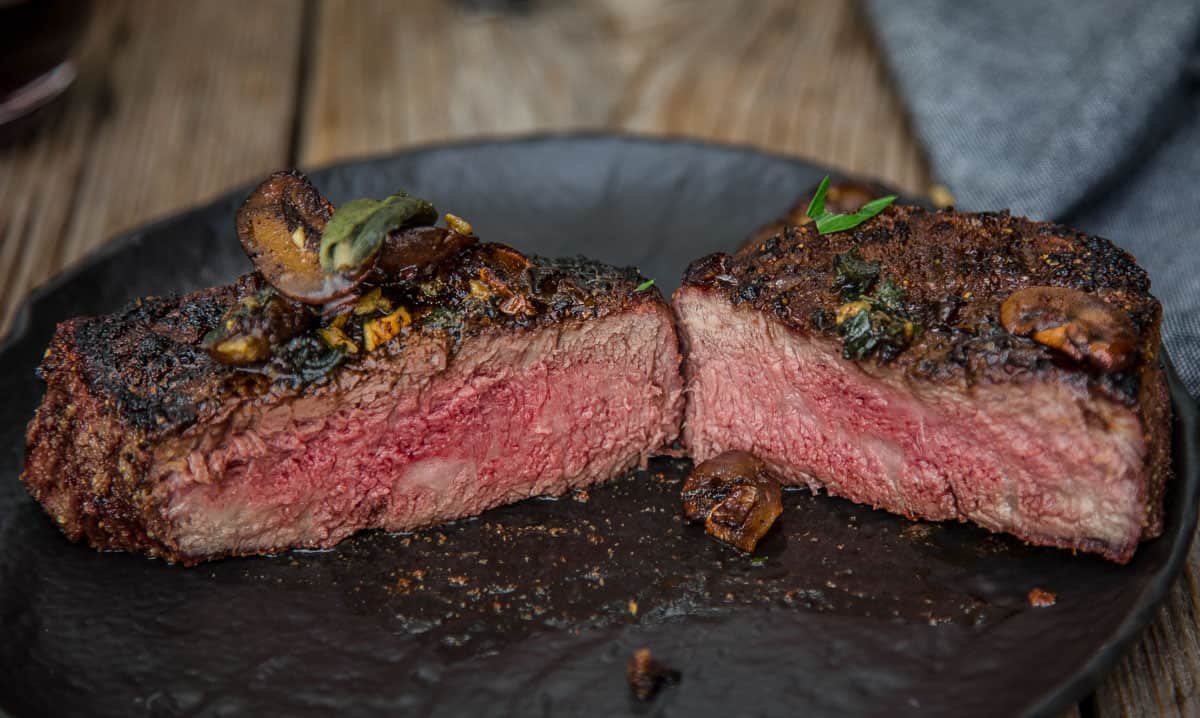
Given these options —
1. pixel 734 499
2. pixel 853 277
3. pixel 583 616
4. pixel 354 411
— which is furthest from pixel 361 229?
pixel 853 277

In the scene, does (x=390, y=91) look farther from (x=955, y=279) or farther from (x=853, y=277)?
(x=955, y=279)

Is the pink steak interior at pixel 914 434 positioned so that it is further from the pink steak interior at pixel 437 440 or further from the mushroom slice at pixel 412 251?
the mushroom slice at pixel 412 251

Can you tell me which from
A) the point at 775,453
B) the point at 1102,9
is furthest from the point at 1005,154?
the point at 775,453

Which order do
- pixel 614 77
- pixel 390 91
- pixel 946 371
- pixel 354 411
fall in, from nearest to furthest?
pixel 946 371 → pixel 354 411 → pixel 390 91 → pixel 614 77

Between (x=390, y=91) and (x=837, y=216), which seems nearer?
(x=837, y=216)

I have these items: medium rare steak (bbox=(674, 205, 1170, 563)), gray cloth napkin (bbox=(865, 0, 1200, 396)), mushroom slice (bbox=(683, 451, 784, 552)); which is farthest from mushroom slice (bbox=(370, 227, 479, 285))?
gray cloth napkin (bbox=(865, 0, 1200, 396))

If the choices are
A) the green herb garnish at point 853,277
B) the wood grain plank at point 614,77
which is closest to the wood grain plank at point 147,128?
the wood grain plank at point 614,77
